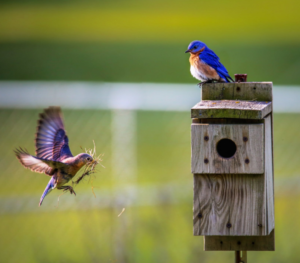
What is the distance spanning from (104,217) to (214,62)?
315 cm

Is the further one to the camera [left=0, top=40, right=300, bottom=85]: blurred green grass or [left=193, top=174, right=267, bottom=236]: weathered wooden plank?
[left=0, top=40, right=300, bottom=85]: blurred green grass

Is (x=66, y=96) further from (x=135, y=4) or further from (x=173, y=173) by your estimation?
(x=135, y=4)

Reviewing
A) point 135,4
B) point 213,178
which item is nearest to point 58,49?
point 135,4

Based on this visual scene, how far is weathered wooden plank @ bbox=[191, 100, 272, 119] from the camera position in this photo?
308 centimetres

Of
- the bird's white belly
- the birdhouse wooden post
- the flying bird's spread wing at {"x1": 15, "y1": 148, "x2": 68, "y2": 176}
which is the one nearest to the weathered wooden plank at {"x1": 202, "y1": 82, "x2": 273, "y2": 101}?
the birdhouse wooden post

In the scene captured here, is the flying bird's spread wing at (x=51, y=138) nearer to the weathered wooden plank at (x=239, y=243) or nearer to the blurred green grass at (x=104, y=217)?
the weathered wooden plank at (x=239, y=243)

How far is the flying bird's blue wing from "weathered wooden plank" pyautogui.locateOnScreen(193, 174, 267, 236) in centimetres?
108

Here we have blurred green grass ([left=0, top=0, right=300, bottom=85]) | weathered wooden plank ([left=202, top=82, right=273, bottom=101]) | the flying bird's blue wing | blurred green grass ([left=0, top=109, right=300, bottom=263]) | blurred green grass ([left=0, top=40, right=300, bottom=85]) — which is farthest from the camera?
blurred green grass ([left=0, top=0, right=300, bottom=85])

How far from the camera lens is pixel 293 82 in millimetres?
15078

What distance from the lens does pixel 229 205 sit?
322 cm

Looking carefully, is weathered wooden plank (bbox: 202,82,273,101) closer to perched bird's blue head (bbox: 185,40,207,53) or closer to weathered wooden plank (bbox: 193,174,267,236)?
weathered wooden plank (bbox: 193,174,267,236)

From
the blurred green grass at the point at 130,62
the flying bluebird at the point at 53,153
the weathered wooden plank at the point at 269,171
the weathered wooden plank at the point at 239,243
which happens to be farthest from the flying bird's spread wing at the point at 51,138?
the blurred green grass at the point at 130,62

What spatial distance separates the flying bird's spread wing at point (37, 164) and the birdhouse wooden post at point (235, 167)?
842 millimetres

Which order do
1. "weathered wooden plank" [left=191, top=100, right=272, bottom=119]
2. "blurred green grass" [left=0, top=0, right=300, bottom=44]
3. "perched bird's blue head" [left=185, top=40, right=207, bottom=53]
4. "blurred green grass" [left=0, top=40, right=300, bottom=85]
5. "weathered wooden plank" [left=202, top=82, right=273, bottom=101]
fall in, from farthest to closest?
"blurred green grass" [left=0, top=0, right=300, bottom=44] → "blurred green grass" [left=0, top=40, right=300, bottom=85] → "perched bird's blue head" [left=185, top=40, right=207, bottom=53] → "weathered wooden plank" [left=202, top=82, right=273, bottom=101] → "weathered wooden plank" [left=191, top=100, right=272, bottom=119]
